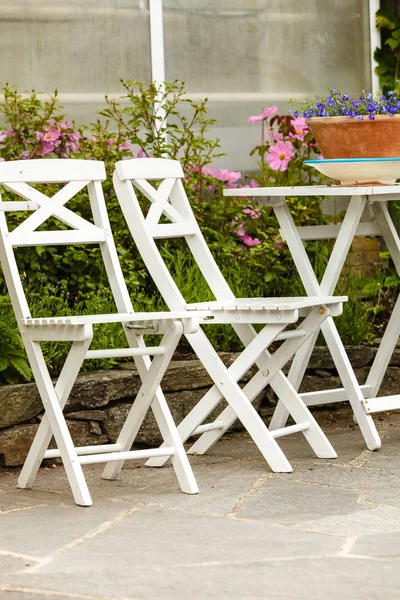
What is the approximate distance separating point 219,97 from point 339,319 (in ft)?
4.84

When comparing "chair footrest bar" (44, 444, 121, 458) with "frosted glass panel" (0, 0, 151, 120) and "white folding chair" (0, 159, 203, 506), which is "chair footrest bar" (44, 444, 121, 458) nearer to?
"white folding chair" (0, 159, 203, 506)

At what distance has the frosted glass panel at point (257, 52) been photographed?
582cm

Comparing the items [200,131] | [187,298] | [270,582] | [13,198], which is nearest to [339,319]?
[187,298]

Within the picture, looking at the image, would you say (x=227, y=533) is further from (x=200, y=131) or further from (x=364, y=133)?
(x=200, y=131)

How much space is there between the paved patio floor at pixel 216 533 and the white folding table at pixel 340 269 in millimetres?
195

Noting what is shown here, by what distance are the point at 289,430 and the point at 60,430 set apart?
0.92 metres

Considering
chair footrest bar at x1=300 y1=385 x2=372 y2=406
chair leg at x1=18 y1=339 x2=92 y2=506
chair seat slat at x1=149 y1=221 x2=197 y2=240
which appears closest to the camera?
chair leg at x1=18 y1=339 x2=92 y2=506

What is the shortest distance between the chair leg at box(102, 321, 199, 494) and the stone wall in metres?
0.45

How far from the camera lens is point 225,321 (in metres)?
4.03

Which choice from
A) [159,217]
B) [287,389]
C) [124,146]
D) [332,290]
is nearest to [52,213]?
[159,217]

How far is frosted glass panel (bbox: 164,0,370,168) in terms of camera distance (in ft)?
19.1

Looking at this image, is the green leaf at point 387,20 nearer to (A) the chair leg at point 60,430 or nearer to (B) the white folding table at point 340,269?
(B) the white folding table at point 340,269

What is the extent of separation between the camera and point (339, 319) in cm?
521

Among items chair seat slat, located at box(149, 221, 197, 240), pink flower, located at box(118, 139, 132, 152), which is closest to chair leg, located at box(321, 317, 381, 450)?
chair seat slat, located at box(149, 221, 197, 240)
